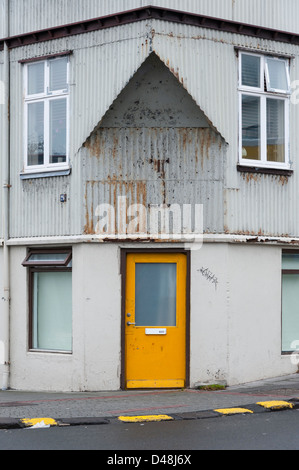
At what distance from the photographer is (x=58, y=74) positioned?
592 inches

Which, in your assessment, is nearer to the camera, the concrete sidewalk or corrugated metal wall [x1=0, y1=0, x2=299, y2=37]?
the concrete sidewalk

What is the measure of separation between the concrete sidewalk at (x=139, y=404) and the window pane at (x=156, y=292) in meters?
1.27

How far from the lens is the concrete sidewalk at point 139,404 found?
11.3 m

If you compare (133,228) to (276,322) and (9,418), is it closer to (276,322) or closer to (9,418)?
(276,322)

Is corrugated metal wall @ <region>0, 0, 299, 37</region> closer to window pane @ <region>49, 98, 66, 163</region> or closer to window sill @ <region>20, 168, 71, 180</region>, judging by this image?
window pane @ <region>49, 98, 66, 163</region>

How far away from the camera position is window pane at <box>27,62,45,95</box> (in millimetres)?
15242

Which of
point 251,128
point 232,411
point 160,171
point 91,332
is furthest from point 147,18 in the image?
point 232,411

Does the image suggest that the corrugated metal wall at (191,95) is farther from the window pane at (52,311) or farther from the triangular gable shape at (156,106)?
the window pane at (52,311)

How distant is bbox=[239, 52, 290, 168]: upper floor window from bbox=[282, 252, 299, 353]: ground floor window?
180cm

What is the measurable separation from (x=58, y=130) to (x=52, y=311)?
127 inches

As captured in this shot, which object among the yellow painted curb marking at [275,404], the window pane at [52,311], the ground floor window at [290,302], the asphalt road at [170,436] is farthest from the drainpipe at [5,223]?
the yellow painted curb marking at [275,404]

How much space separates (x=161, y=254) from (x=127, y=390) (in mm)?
2362

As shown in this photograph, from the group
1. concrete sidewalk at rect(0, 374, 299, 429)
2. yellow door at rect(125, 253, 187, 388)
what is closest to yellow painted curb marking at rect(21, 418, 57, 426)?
concrete sidewalk at rect(0, 374, 299, 429)

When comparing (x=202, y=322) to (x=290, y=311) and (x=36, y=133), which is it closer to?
(x=290, y=311)
